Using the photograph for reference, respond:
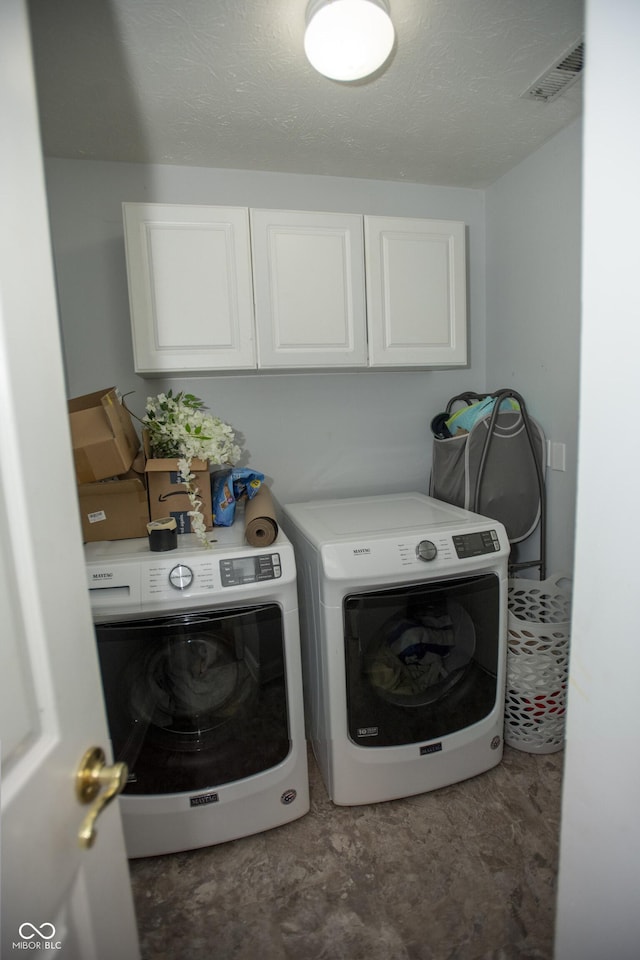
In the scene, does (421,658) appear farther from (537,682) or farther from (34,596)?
(34,596)

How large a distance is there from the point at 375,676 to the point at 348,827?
51cm

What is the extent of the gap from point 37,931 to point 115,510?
120 centimetres

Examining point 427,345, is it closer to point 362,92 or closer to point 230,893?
point 362,92

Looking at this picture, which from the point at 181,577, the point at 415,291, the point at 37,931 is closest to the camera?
the point at 37,931

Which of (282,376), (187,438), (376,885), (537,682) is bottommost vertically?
(376,885)

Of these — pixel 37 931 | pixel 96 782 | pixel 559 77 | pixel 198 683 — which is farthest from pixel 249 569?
pixel 559 77

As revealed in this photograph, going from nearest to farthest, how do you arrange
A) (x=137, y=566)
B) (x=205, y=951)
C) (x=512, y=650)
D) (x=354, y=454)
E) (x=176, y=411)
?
(x=205, y=951) → (x=137, y=566) → (x=176, y=411) → (x=512, y=650) → (x=354, y=454)

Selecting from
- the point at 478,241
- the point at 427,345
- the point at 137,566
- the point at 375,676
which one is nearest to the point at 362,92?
the point at 427,345

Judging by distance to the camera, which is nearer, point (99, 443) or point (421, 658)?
point (99, 443)

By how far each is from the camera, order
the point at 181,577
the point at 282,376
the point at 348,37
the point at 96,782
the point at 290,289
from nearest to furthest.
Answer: the point at 96,782 → the point at 348,37 → the point at 181,577 → the point at 290,289 → the point at 282,376

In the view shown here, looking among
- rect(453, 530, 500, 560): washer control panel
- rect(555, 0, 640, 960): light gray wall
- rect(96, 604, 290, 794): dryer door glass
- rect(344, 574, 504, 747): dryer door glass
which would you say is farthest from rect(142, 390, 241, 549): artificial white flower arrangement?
rect(555, 0, 640, 960): light gray wall

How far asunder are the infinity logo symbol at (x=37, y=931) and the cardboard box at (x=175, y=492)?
116 cm

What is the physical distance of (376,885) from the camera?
1.34 meters

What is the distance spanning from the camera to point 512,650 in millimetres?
1729
